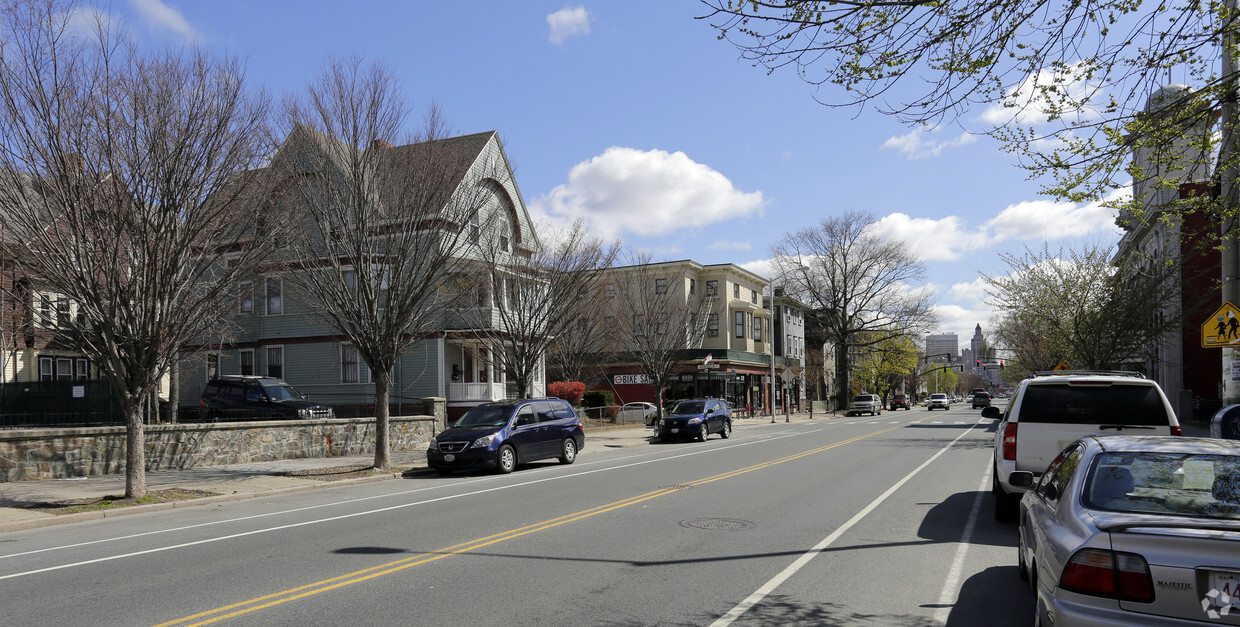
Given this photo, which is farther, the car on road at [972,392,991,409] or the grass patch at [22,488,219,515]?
the car on road at [972,392,991,409]

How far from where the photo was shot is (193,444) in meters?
19.3

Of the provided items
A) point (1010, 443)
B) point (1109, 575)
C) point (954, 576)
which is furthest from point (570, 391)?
point (1109, 575)

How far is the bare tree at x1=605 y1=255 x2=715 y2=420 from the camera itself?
38.9m

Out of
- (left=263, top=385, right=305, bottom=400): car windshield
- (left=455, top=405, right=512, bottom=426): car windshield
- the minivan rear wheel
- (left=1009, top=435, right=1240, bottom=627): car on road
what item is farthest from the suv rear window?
(left=263, top=385, right=305, bottom=400): car windshield

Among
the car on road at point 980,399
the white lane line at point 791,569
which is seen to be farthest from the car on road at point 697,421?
the car on road at point 980,399

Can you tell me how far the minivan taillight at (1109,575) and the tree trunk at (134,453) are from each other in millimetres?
14026

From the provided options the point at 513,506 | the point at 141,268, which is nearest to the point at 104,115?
the point at 141,268

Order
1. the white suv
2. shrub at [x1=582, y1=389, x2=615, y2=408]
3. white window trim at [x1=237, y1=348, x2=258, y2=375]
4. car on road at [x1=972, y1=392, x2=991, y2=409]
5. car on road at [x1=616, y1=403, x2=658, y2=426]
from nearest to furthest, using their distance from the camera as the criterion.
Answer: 1. the white suv
2. white window trim at [x1=237, y1=348, x2=258, y2=375]
3. shrub at [x1=582, y1=389, x2=615, y2=408]
4. car on road at [x1=616, y1=403, x2=658, y2=426]
5. car on road at [x1=972, y1=392, x2=991, y2=409]

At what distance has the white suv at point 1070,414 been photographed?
10.1m

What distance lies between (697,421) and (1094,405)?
2095 cm

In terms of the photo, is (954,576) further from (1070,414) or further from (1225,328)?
(1225,328)

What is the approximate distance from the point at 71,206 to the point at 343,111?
239 inches

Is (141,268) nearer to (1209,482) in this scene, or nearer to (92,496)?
(92,496)

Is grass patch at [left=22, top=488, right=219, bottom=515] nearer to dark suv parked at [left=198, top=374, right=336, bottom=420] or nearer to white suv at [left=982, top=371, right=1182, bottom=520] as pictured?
dark suv parked at [left=198, top=374, right=336, bottom=420]
